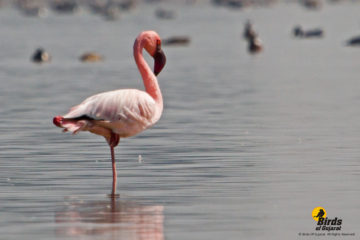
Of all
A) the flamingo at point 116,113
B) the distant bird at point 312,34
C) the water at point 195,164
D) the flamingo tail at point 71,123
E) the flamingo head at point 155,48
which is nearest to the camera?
the water at point 195,164

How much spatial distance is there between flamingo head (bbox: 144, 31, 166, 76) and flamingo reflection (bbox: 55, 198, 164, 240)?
2.66 m

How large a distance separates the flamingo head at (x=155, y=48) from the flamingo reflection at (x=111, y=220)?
2657 millimetres

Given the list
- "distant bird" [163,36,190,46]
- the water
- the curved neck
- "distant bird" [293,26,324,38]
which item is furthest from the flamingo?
"distant bird" [293,26,324,38]

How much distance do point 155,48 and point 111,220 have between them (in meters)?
4.01

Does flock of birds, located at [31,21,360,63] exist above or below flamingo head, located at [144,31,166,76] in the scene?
above

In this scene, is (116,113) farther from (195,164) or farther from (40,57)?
(40,57)

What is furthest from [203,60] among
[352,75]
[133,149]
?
[133,149]

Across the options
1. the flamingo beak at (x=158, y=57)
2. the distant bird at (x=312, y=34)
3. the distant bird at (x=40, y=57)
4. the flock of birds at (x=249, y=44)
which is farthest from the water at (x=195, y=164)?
the distant bird at (x=312, y=34)

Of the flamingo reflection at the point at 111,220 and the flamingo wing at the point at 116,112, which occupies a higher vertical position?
the flamingo wing at the point at 116,112

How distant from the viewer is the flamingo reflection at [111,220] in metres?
11.7

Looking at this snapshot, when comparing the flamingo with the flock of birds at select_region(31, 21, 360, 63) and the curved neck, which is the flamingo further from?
the flock of birds at select_region(31, 21, 360, 63)

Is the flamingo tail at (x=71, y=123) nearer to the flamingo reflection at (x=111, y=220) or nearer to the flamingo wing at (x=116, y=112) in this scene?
the flamingo wing at (x=116, y=112)

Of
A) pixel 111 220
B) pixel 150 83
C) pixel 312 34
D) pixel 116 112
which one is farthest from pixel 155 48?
pixel 312 34

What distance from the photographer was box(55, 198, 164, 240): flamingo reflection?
11.7 meters
